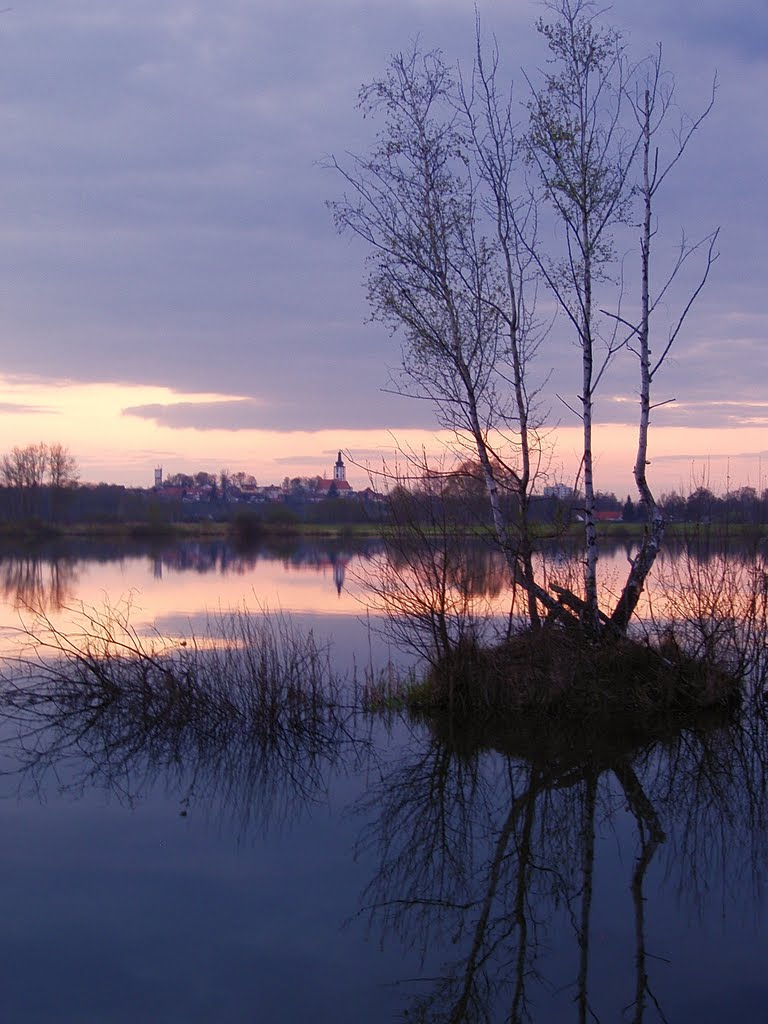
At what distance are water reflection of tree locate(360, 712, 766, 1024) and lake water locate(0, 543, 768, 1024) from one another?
0.03 metres

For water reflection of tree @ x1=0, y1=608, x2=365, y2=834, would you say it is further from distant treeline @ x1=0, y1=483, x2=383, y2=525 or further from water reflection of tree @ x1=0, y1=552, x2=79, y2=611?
distant treeline @ x1=0, y1=483, x2=383, y2=525

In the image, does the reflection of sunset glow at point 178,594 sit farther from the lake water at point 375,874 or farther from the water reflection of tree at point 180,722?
the lake water at point 375,874

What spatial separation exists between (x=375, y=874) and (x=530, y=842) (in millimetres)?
1444

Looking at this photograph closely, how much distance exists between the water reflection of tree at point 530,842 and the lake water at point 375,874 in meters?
0.03

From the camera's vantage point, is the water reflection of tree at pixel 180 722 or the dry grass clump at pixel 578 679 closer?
the water reflection of tree at pixel 180 722

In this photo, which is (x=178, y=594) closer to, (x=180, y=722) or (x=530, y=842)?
(x=180, y=722)

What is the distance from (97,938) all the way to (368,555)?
7.48m

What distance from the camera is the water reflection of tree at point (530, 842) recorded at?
5871mm

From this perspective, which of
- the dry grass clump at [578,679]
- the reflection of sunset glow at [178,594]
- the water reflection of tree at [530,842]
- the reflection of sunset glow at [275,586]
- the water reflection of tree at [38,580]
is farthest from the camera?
the water reflection of tree at [38,580]

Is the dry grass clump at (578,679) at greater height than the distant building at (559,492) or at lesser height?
lesser

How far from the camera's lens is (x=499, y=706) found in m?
12.3

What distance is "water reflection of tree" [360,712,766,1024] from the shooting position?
5.87 metres

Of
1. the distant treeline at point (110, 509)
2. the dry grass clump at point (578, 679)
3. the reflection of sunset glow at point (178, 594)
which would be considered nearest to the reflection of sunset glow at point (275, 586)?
the reflection of sunset glow at point (178, 594)

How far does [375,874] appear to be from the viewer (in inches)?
297
